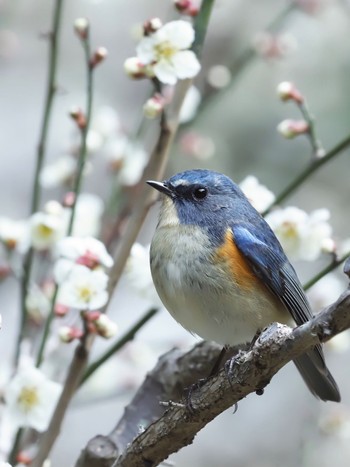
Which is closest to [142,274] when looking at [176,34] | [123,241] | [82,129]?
[123,241]

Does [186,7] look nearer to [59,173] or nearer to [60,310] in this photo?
[59,173]

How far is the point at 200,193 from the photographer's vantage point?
2445mm

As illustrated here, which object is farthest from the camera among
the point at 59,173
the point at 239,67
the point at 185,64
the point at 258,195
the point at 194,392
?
the point at 239,67

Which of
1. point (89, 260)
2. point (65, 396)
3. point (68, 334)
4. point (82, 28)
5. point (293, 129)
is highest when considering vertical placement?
point (82, 28)

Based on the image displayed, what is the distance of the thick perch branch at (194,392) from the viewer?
1.57 metres

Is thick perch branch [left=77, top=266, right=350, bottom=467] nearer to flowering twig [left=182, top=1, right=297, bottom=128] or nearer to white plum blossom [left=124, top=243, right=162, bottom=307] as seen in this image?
white plum blossom [left=124, top=243, right=162, bottom=307]

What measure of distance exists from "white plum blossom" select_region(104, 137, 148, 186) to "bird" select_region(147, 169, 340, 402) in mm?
248

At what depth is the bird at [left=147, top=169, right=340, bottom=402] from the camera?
2.20 m

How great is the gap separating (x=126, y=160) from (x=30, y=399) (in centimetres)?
79

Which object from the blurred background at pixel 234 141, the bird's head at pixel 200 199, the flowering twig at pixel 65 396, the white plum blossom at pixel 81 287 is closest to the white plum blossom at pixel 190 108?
the bird's head at pixel 200 199

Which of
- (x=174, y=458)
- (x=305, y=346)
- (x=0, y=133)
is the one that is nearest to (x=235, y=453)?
(x=174, y=458)

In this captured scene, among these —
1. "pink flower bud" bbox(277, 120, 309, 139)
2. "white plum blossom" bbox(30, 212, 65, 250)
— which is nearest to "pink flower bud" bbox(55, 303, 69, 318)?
"white plum blossom" bbox(30, 212, 65, 250)

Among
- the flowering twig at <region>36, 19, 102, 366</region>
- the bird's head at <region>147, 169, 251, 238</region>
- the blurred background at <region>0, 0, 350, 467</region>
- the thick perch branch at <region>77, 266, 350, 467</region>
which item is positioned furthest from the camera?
the blurred background at <region>0, 0, 350, 467</region>

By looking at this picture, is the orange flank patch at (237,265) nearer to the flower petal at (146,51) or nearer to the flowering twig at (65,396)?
the flowering twig at (65,396)
